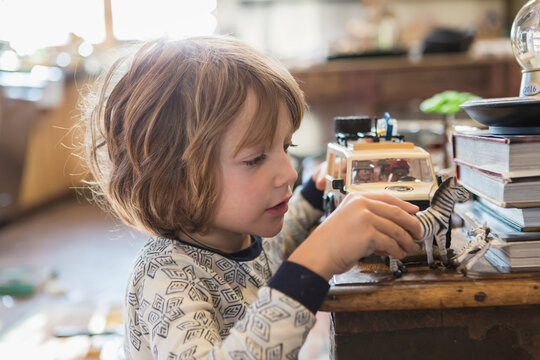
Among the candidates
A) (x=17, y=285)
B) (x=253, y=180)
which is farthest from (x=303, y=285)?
(x=17, y=285)

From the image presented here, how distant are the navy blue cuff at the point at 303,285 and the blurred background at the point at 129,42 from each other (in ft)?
3.07

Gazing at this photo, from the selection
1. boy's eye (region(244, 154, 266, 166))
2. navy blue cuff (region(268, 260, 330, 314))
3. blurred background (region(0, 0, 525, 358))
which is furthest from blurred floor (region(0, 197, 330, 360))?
navy blue cuff (region(268, 260, 330, 314))

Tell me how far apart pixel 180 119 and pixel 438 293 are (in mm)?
366

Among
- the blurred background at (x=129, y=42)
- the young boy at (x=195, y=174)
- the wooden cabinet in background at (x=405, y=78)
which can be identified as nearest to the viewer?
the young boy at (x=195, y=174)

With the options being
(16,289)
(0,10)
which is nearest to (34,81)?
(0,10)

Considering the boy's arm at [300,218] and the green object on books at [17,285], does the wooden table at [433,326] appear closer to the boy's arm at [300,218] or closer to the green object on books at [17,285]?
the boy's arm at [300,218]

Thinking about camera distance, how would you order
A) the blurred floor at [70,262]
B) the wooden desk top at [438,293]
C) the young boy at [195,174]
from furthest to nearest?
1. the blurred floor at [70,262]
2. the young boy at [195,174]
3. the wooden desk top at [438,293]

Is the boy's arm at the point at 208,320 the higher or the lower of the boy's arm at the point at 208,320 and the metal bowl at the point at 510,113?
the lower

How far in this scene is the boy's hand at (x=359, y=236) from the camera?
0.50 meters

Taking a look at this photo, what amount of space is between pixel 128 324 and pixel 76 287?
188cm

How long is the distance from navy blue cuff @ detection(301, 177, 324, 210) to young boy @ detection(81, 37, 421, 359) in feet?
0.86

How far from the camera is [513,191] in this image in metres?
0.50

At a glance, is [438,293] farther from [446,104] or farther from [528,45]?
[446,104]

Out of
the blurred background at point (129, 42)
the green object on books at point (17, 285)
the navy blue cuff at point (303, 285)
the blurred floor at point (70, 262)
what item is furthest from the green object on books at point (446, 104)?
the green object on books at point (17, 285)
